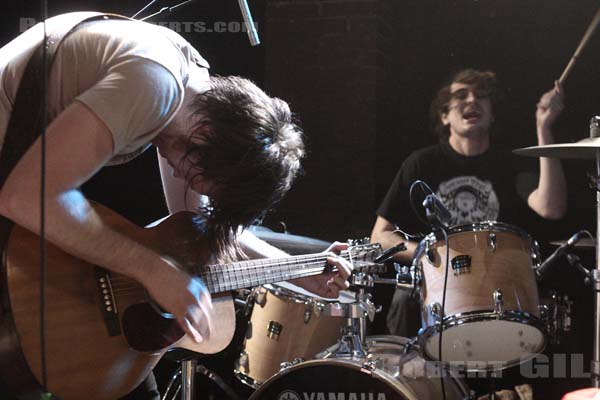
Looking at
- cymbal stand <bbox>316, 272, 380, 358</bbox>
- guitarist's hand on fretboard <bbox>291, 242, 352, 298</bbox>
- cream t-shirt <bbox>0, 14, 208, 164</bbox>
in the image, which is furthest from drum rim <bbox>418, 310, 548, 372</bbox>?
cream t-shirt <bbox>0, 14, 208, 164</bbox>

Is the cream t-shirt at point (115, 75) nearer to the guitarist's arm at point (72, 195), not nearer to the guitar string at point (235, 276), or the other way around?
the guitarist's arm at point (72, 195)

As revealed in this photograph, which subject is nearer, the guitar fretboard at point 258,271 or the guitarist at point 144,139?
the guitarist at point 144,139

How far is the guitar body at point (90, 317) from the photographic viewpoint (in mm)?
1578

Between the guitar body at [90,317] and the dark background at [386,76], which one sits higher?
the dark background at [386,76]

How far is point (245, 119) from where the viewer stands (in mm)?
1856

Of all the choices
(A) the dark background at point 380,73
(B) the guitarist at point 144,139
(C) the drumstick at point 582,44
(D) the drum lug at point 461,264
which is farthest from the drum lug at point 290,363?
(C) the drumstick at point 582,44

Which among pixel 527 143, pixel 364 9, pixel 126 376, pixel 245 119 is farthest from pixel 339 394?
pixel 364 9

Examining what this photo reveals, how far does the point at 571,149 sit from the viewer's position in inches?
133

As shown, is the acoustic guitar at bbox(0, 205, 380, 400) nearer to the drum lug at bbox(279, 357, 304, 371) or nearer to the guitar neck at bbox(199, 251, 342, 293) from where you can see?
the guitar neck at bbox(199, 251, 342, 293)

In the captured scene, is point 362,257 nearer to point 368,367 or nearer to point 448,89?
point 368,367

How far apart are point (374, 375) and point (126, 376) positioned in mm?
1148

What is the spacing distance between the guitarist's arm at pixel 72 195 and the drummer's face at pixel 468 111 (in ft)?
8.96

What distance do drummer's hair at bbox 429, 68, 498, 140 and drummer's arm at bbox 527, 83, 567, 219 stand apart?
11.8 inches

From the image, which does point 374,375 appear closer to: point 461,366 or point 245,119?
point 461,366
